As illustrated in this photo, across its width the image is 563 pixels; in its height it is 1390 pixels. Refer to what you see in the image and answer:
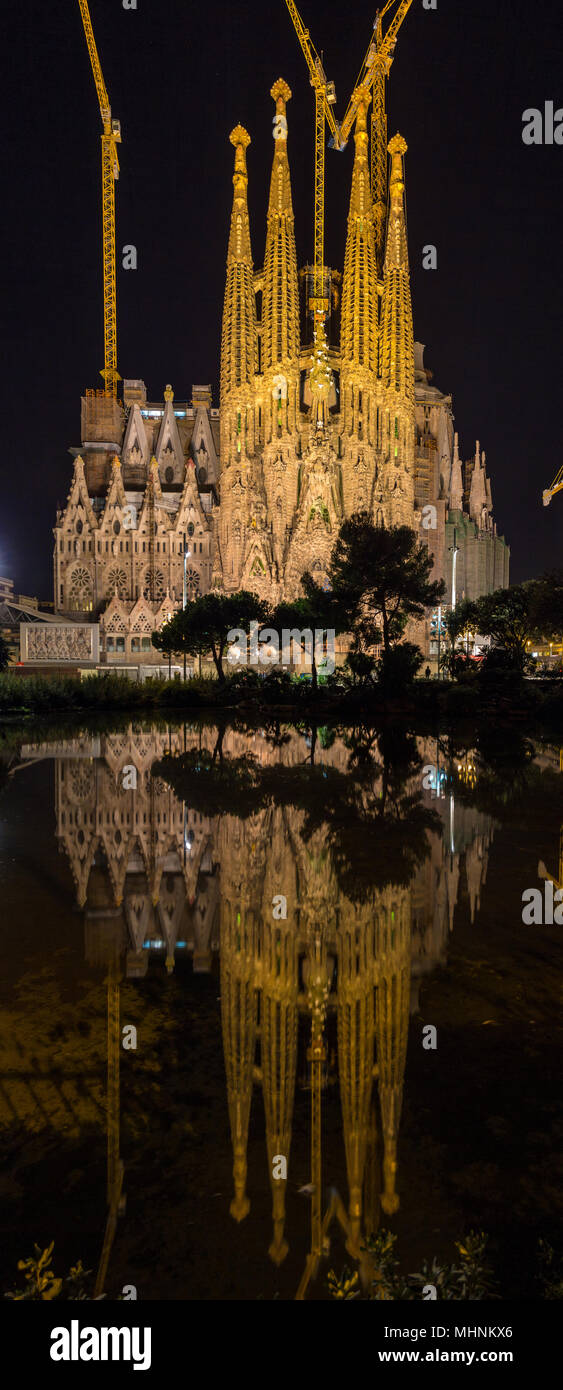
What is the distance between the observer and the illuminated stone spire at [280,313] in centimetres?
5556

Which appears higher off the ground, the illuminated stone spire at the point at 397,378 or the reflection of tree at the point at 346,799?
the illuminated stone spire at the point at 397,378

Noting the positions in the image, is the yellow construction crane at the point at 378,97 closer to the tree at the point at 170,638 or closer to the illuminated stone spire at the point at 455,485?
the illuminated stone spire at the point at 455,485

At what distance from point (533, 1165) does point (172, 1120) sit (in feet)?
4.28

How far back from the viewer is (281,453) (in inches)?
2221

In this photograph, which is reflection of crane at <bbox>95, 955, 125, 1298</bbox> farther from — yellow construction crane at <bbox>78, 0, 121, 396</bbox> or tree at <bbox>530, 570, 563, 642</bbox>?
yellow construction crane at <bbox>78, 0, 121, 396</bbox>

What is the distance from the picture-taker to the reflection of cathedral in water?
251 centimetres

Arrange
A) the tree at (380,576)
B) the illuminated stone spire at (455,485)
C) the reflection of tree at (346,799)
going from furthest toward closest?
the illuminated stone spire at (455,485) → the tree at (380,576) → the reflection of tree at (346,799)

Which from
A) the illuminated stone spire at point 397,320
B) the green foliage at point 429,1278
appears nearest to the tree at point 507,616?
the green foliage at point 429,1278

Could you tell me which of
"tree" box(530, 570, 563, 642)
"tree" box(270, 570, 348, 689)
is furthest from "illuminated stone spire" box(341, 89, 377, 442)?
"tree" box(270, 570, 348, 689)

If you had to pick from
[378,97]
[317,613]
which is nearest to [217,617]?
[317,613]

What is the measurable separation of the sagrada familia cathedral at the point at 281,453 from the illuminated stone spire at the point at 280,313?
4.5 inches

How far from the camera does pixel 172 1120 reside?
2.56 m
